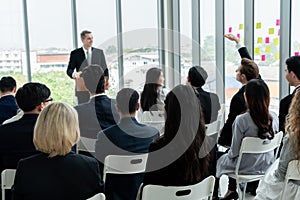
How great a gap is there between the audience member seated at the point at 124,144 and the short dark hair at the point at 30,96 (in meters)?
0.51

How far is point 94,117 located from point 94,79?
39 centimetres

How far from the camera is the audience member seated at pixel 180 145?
7.62 feet

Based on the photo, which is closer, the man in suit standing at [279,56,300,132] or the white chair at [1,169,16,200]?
the white chair at [1,169,16,200]

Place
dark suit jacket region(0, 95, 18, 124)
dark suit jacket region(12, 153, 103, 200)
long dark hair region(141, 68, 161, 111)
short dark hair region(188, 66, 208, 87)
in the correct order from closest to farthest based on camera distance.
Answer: dark suit jacket region(12, 153, 103, 200), dark suit jacket region(0, 95, 18, 124), short dark hair region(188, 66, 208, 87), long dark hair region(141, 68, 161, 111)

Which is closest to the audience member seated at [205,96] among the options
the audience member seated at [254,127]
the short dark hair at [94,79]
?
the audience member seated at [254,127]

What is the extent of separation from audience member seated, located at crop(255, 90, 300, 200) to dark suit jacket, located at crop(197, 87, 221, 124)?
1.69m

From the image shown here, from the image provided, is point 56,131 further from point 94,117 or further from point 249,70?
point 249,70

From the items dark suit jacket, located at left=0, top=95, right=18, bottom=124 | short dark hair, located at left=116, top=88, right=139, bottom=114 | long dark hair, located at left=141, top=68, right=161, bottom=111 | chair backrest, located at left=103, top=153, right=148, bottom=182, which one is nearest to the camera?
chair backrest, located at left=103, top=153, right=148, bottom=182

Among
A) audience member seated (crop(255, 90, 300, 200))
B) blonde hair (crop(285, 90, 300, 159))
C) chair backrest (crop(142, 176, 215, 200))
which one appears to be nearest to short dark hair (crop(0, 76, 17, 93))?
chair backrest (crop(142, 176, 215, 200))

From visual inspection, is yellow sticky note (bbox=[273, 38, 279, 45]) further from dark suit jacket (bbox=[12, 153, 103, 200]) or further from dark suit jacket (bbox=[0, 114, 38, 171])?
dark suit jacket (bbox=[12, 153, 103, 200])

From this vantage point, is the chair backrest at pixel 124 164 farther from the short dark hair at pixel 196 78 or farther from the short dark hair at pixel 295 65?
the short dark hair at pixel 295 65

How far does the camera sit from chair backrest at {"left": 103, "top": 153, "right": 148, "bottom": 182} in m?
2.75

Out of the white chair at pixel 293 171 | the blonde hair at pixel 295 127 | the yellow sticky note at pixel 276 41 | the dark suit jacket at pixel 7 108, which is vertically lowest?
the white chair at pixel 293 171

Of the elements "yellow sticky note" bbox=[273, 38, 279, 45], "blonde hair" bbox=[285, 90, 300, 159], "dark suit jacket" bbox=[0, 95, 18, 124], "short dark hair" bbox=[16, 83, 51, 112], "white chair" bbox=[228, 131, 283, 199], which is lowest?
"white chair" bbox=[228, 131, 283, 199]
